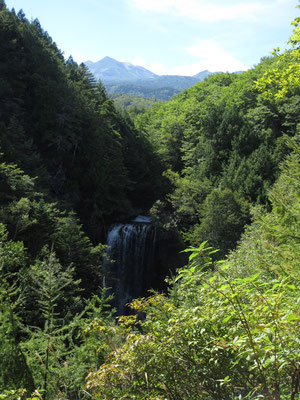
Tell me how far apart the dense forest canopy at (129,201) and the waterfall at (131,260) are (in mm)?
1973

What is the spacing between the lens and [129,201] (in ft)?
99.0

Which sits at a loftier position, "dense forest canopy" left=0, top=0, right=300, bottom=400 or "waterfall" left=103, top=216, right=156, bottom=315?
"dense forest canopy" left=0, top=0, right=300, bottom=400

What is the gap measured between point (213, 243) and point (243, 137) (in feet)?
44.9

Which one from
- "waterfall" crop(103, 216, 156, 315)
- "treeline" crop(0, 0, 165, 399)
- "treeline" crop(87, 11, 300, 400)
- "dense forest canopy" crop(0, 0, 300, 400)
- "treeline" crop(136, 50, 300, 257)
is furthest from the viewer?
"waterfall" crop(103, 216, 156, 315)

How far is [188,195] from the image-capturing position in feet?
82.6

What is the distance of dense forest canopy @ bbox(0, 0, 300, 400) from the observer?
2822 mm

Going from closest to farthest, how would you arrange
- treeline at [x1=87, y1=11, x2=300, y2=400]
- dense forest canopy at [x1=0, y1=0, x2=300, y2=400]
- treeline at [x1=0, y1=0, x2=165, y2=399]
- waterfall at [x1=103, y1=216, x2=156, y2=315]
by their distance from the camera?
treeline at [x1=87, y1=11, x2=300, y2=400] < dense forest canopy at [x1=0, y1=0, x2=300, y2=400] < treeline at [x1=0, y1=0, x2=165, y2=399] < waterfall at [x1=103, y1=216, x2=156, y2=315]

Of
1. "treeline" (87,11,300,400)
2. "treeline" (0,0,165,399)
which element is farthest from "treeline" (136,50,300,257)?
"treeline" (0,0,165,399)

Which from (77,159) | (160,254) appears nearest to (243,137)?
(160,254)

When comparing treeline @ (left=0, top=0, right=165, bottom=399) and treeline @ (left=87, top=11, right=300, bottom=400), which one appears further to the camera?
treeline @ (left=0, top=0, right=165, bottom=399)

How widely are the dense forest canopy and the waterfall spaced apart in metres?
1.97

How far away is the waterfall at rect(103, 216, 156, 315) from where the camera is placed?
24359 mm

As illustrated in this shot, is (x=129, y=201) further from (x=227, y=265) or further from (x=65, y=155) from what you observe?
(x=227, y=265)

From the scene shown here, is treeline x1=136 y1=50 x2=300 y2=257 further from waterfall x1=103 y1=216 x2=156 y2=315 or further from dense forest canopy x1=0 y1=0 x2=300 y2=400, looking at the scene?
waterfall x1=103 y1=216 x2=156 y2=315
